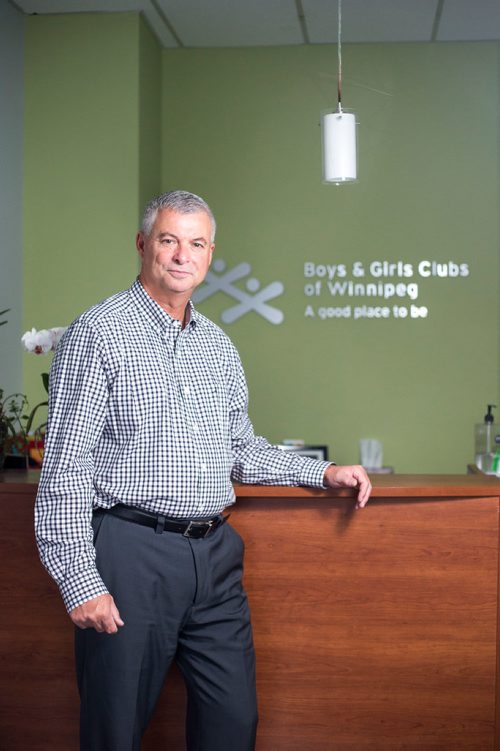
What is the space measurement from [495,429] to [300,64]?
220 cm

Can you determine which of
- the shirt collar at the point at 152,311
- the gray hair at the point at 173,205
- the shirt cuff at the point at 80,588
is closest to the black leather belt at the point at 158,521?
the shirt cuff at the point at 80,588

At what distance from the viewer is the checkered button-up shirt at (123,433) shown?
197cm

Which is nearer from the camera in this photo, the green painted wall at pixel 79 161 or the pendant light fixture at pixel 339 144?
the pendant light fixture at pixel 339 144

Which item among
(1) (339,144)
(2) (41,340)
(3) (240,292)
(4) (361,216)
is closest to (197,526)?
(2) (41,340)

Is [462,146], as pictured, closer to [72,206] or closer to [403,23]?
[403,23]

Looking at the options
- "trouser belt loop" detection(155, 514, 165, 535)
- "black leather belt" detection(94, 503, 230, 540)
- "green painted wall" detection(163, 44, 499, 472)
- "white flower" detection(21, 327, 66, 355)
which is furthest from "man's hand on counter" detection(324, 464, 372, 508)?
"green painted wall" detection(163, 44, 499, 472)

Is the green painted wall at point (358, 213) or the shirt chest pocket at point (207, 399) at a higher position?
the green painted wall at point (358, 213)

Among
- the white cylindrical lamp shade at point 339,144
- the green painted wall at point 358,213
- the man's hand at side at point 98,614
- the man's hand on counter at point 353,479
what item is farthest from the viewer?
the green painted wall at point 358,213

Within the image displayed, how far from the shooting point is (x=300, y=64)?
16.7ft

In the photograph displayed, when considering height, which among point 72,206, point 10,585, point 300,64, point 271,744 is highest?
point 300,64

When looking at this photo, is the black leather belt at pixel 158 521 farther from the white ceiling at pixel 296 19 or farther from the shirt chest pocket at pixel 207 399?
the white ceiling at pixel 296 19

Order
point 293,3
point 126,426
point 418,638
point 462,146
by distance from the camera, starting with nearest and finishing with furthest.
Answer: point 126,426
point 418,638
point 293,3
point 462,146

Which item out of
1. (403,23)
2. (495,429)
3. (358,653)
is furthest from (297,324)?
(358,653)

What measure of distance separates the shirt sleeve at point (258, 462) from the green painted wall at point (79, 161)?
2.34 meters
